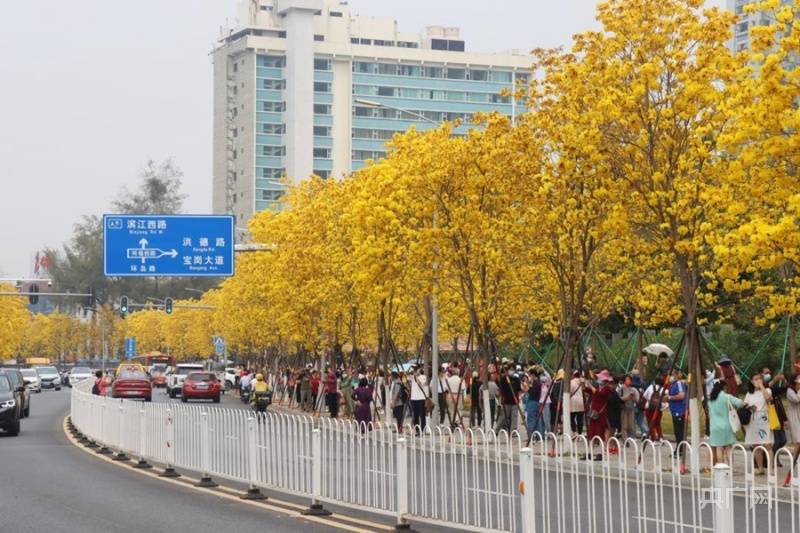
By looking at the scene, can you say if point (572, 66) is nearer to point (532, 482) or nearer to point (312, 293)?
point (532, 482)

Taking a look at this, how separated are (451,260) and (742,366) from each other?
18.5 meters

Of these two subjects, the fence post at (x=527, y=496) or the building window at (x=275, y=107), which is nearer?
the fence post at (x=527, y=496)

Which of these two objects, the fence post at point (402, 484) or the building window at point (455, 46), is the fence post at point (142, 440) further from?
the building window at point (455, 46)

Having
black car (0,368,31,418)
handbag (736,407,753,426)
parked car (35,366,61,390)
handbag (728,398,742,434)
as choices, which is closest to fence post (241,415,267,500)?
handbag (728,398,742,434)

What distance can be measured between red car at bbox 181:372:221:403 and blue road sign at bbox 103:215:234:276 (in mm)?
21951

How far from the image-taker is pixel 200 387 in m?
65.6

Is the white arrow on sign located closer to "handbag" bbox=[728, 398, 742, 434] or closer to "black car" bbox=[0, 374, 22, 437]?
"black car" bbox=[0, 374, 22, 437]

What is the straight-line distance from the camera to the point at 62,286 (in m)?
140

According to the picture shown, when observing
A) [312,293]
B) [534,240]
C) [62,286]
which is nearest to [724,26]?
[534,240]

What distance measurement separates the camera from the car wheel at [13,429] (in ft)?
122

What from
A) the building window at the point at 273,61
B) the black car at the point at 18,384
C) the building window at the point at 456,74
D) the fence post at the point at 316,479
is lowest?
the fence post at the point at 316,479

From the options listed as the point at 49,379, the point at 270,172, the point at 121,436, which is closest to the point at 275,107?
the point at 270,172

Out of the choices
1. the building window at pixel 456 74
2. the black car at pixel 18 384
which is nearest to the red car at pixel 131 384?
the black car at pixel 18 384

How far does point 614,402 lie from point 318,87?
12430cm
